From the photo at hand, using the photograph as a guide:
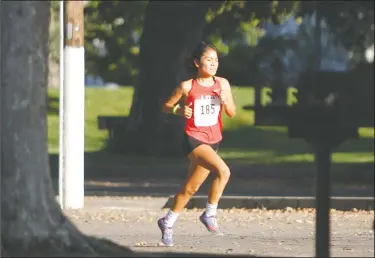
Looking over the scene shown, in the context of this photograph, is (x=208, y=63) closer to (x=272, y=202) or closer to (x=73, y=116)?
(x=73, y=116)

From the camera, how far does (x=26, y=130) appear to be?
9.83m

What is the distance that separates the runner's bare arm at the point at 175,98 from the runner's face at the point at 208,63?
157 mm

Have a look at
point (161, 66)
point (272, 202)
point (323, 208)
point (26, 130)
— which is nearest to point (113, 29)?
point (161, 66)

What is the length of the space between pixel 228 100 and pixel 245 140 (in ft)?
75.5

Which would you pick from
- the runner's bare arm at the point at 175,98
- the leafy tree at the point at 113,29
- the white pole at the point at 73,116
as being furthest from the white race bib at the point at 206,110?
the leafy tree at the point at 113,29

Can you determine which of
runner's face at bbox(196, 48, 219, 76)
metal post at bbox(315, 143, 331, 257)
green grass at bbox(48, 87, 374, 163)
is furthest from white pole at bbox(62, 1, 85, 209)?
green grass at bbox(48, 87, 374, 163)

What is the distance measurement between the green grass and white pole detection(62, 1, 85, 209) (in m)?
11.2

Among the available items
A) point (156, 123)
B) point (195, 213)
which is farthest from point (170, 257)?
point (156, 123)

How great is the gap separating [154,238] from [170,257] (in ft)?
7.15

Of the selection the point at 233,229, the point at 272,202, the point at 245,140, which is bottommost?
the point at 245,140

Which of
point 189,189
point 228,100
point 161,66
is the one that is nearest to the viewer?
point 228,100

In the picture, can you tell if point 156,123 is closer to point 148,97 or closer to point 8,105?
point 148,97

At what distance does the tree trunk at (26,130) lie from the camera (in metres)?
9.67

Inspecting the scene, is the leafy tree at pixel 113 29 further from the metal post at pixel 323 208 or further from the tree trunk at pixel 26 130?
the metal post at pixel 323 208
